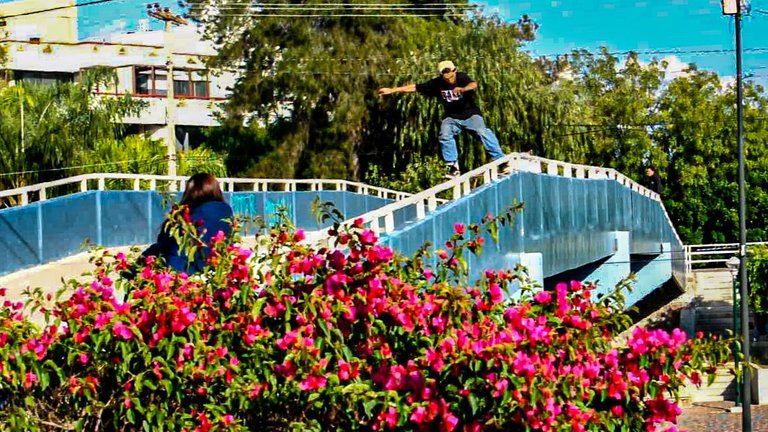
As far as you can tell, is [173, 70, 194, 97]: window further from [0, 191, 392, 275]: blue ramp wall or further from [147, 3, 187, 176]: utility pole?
[0, 191, 392, 275]: blue ramp wall

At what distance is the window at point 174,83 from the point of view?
65.2m

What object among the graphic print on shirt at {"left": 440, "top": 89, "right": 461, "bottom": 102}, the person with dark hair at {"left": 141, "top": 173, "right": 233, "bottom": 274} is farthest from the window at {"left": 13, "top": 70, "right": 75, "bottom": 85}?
the person with dark hair at {"left": 141, "top": 173, "right": 233, "bottom": 274}

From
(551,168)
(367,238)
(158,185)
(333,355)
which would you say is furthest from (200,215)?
(158,185)

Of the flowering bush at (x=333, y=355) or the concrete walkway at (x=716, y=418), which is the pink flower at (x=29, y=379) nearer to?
the flowering bush at (x=333, y=355)

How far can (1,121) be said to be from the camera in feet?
129

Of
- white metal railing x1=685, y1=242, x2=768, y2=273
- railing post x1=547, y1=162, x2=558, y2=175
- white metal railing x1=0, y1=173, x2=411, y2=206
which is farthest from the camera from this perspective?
white metal railing x1=685, y1=242, x2=768, y2=273

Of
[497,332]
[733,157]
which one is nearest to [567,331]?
[497,332]

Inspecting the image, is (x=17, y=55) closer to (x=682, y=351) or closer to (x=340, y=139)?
(x=340, y=139)

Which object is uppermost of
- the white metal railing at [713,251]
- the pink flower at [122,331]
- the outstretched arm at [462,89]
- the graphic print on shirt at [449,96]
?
the outstretched arm at [462,89]

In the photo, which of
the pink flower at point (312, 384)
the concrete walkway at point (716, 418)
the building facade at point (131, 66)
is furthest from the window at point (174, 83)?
the pink flower at point (312, 384)

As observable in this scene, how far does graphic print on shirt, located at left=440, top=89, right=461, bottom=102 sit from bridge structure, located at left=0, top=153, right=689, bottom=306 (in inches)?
34.9

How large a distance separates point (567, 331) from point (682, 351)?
0.49 metres

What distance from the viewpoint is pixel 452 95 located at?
56.7 ft

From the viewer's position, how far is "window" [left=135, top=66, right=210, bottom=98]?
214ft
